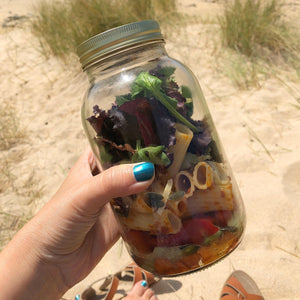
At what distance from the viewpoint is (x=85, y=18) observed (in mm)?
4000

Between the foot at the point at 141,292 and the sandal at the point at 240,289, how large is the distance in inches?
14.6

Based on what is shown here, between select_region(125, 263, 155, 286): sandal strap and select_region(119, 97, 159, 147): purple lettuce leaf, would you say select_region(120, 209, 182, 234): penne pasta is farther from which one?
select_region(125, 263, 155, 286): sandal strap

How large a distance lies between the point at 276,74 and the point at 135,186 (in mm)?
2856

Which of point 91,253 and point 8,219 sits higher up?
point 91,253

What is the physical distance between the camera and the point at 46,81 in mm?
4172

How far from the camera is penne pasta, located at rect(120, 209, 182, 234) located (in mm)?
1033

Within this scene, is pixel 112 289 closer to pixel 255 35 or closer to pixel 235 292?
pixel 235 292

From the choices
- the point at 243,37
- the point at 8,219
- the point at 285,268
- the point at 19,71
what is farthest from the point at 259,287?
the point at 19,71

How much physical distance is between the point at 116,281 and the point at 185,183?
1.06 m

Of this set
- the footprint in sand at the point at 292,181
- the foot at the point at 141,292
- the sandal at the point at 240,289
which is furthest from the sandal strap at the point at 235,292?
the footprint in sand at the point at 292,181

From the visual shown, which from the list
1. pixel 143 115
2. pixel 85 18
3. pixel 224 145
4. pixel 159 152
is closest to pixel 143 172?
pixel 159 152

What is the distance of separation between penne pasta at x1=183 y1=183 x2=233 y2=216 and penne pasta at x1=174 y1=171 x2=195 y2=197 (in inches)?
0.9

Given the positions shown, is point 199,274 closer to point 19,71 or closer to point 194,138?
point 194,138

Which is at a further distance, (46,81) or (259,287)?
(46,81)
